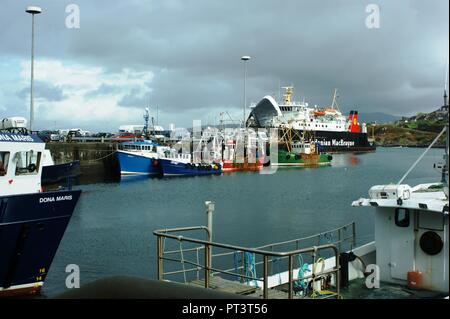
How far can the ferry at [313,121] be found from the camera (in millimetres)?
119312

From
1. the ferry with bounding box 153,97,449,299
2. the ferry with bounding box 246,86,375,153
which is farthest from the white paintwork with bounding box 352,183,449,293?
the ferry with bounding box 246,86,375,153

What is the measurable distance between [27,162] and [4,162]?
80 centimetres

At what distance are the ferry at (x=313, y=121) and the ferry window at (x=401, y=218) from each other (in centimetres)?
10141

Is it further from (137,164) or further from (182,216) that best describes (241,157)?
(182,216)

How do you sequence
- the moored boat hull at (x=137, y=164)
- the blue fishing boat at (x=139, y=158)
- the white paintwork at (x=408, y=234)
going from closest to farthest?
the white paintwork at (x=408, y=234) < the moored boat hull at (x=137, y=164) < the blue fishing boat at (x=139, y=158)

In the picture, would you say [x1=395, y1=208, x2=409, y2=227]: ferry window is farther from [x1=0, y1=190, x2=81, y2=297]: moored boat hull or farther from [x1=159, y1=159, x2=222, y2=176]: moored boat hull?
[x1=159, y1=159, x2=222, y2=176]: moored boat hull

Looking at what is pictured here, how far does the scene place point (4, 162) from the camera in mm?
16922

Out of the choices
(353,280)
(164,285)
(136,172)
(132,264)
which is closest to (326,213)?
(132,264)

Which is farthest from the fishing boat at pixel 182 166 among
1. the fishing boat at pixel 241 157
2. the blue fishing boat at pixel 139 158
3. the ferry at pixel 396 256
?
the ferry at pixel 396 256

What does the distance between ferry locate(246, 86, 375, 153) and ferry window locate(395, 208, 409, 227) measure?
101m

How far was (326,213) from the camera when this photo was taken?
3659 centimetres

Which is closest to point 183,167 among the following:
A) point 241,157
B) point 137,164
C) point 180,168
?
point 180,168

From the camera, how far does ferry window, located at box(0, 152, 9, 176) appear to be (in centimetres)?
1672

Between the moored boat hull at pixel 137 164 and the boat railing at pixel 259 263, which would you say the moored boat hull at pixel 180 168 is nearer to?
the moored boat hull at pixel 137 164
